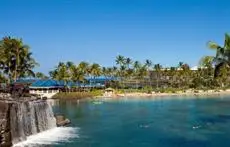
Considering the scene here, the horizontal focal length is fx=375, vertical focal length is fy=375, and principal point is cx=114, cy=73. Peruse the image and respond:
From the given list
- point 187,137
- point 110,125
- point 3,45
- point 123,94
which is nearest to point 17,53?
point 3,45

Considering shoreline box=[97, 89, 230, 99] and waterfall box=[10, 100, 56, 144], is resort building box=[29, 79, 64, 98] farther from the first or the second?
waterfall box=[10, 100, 56, 144]

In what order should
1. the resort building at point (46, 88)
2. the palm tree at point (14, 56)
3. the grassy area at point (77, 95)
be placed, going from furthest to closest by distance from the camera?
the resort building at point (46, 88) → the grassy area at point (77, 95) → the palm tree at point (14, 56)

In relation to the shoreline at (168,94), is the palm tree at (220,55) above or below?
above

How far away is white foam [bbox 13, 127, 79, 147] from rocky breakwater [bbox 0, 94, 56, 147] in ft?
2.52

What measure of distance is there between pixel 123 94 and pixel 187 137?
122268 mm

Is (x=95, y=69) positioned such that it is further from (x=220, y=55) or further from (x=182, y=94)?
(x=220, y=55)

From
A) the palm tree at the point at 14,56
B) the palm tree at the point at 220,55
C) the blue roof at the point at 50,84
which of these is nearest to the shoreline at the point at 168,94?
the blue roof at the point at 50,84

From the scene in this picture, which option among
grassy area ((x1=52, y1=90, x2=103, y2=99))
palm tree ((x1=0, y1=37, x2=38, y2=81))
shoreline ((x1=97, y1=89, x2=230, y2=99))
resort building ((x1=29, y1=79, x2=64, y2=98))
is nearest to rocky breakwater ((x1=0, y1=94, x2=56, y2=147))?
palm tree ((x1=0, y1=37, x2=38, y2=81))

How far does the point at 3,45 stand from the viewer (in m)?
88.6

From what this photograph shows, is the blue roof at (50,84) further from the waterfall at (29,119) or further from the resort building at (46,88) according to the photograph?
the waterfall at (29,119)

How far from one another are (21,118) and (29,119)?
3.71 m

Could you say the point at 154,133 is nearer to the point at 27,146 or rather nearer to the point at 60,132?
the point at 60,132

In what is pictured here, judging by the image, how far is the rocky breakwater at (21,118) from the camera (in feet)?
144

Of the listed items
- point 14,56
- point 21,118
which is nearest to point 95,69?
point 14,56
